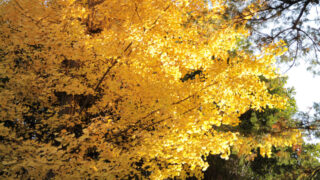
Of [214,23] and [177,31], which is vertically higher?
[177,31]

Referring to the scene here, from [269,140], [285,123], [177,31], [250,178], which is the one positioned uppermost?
[177,31]

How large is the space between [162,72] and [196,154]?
6.59 feet

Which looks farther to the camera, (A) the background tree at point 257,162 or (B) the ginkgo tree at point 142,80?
(A) the background tree at point 257,162

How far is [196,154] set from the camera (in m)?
4.93

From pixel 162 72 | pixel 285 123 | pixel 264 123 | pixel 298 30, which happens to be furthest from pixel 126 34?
pixel 264 123

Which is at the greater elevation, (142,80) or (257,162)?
(142,80)

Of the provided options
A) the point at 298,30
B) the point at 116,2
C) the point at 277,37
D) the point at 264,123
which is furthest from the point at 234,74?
the point at 264,123

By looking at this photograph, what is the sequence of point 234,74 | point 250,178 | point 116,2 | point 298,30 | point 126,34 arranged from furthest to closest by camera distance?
point 250,178 < point 116,2 < point 234,74 < point 126,34 < point 298,30

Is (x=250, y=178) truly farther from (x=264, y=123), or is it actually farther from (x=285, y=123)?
(x=285, y=123)

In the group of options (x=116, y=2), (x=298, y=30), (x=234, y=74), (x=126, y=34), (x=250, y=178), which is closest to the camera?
(x=298, y=30)

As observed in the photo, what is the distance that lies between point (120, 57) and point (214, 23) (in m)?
2.09

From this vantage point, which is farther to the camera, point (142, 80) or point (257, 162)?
point (257, 162)

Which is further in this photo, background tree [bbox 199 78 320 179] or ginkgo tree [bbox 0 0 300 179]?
background tree [bbox 199 78 320 179]

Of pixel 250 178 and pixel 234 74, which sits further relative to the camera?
pixel 250 178
